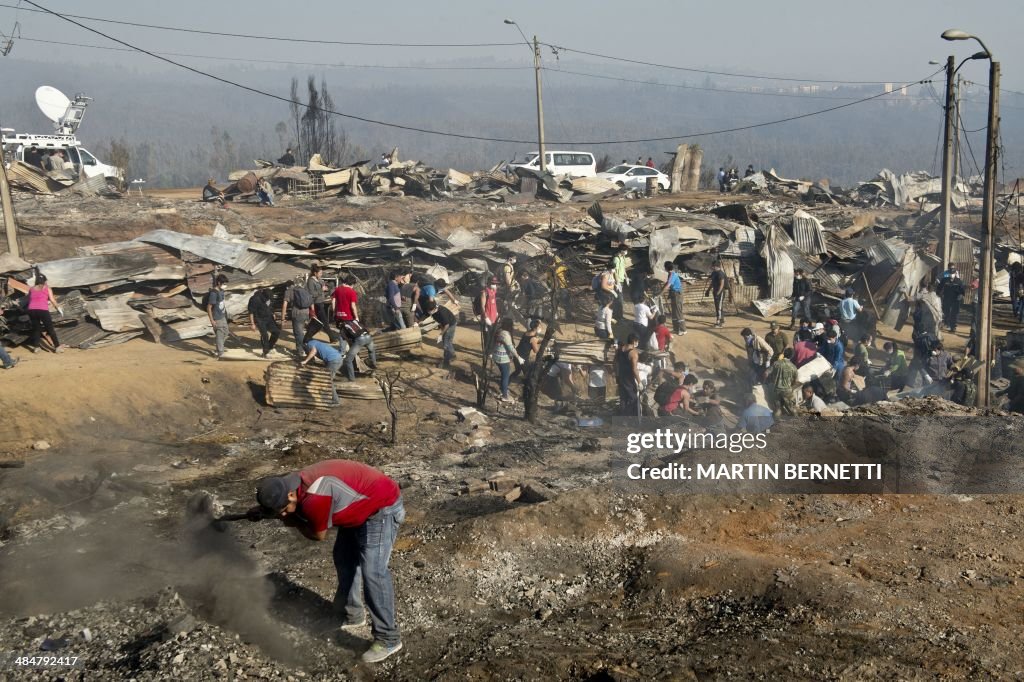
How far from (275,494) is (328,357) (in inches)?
297

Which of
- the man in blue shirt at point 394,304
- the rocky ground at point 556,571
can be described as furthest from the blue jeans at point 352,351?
the rocky ground at point 556,571

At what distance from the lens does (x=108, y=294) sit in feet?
50.2

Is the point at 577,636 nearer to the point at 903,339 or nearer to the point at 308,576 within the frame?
the point at 308,576

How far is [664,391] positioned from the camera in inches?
476

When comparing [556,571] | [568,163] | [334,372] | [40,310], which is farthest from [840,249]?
[556,571]

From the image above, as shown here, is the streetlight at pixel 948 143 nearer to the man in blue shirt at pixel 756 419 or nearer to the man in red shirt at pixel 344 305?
the man in blue shirt at pixel 756 419

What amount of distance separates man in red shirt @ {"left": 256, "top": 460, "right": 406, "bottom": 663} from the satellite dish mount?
31367 millimetres

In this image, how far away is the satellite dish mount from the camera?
31.8 metres

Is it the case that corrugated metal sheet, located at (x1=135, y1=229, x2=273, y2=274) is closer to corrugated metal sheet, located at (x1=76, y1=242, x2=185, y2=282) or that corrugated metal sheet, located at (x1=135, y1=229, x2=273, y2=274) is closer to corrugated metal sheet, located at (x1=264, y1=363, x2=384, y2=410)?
corrugated metal sheet, located at (x1=76, y1=242, x2=185, y2=282)

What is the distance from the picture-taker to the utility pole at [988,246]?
13.1 metres

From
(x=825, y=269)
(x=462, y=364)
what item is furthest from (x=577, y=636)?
(x=825, y=269)

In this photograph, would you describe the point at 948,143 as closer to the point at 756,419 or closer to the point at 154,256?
the point at 756,419

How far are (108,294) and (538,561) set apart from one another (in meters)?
11.7

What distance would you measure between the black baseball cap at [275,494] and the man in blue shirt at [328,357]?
24.1 ft
